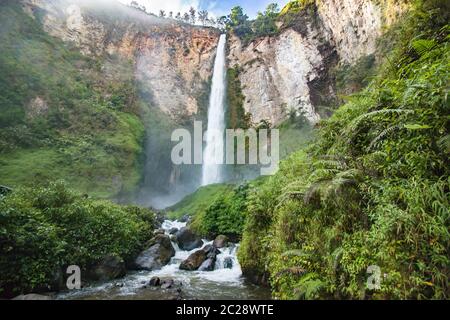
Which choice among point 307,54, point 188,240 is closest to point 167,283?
point 188,240

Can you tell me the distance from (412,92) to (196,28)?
41.4 m

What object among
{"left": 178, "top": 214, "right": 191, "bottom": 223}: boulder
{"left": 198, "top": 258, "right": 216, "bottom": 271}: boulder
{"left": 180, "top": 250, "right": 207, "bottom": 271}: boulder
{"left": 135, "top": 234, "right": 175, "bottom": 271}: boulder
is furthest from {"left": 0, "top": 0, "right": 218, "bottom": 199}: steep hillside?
{"left": 198, "top": 258, "right": 216, "bottom": 271}: boulder

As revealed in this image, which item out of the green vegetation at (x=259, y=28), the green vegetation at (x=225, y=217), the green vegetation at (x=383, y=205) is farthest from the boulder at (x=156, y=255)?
the green vegetation at (x=259, y=28)

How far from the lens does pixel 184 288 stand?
27.9 feet

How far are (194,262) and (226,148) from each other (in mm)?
22989

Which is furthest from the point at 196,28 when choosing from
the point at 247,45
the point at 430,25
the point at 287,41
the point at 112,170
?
the point at 430,25

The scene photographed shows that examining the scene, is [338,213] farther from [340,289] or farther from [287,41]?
[287,41]

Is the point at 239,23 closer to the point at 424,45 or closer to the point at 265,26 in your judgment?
the point at 265,26

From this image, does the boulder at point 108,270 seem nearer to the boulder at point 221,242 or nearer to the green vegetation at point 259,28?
the boulder at point 221,242

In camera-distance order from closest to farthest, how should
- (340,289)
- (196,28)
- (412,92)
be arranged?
(340,289)
(412,92)
(196,28)

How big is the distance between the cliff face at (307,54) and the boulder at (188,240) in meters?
19.3

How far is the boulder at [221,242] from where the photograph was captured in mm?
13156

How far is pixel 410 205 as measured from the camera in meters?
3.76

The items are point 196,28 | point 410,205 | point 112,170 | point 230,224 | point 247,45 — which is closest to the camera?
point 410,205
